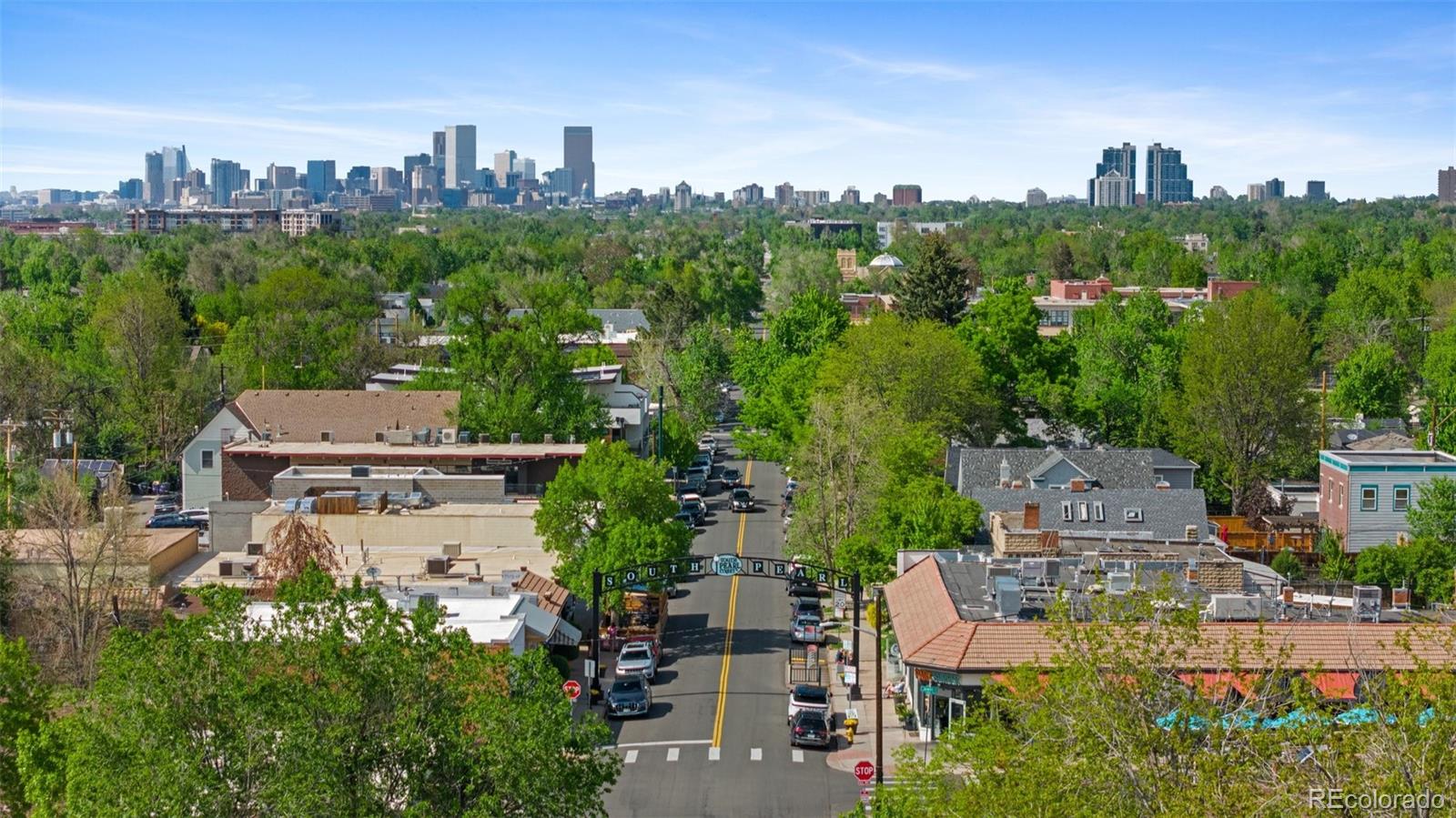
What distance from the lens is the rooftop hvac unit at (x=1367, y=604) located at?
43250 mm

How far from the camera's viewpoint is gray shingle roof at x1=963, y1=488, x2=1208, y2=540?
57.6 m

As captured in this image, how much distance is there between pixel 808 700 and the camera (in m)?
43.5

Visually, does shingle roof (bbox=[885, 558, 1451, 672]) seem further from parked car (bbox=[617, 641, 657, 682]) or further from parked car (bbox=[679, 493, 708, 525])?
parked car (bbox=[679, 493, 708, 525])

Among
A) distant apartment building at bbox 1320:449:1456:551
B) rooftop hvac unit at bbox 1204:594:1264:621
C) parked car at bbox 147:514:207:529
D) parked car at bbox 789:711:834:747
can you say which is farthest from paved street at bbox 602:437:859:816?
distant apartment building at bbox 1320:449:1456:551

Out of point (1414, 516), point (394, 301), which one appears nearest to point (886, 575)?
point (1414, 516)

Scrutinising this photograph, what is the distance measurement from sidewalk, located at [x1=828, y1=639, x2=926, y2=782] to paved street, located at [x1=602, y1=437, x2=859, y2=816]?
1.51ft

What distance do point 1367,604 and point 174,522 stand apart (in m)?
46.6

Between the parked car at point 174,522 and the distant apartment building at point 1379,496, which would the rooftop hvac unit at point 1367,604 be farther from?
the parked car at point 174,522

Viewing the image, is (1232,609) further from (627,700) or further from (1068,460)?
(1068,460)

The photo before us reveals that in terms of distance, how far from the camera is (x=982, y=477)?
6519 centimetres

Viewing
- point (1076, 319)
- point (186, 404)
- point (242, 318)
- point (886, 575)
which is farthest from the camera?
point (1076, 319)

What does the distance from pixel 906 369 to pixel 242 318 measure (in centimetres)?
5251

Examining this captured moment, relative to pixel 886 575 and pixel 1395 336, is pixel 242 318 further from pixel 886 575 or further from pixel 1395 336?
pixel 1395 336

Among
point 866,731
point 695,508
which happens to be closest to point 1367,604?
point 866,731
